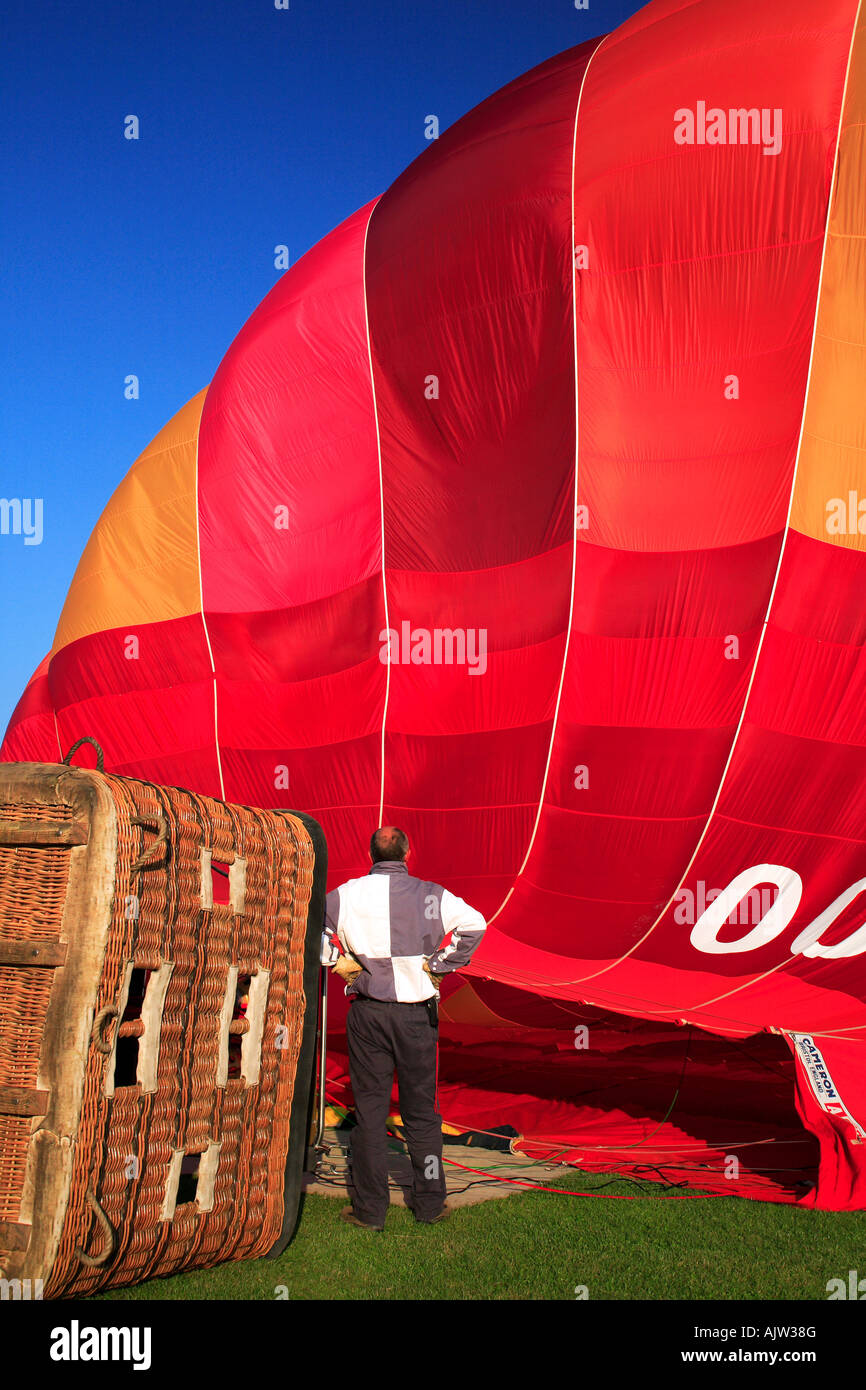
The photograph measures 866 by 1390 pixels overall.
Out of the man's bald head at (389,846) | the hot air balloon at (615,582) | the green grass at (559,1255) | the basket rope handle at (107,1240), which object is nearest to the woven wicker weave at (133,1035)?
the basket rope handle at (107,1240)

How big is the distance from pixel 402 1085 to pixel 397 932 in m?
0.60

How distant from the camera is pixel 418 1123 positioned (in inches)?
183

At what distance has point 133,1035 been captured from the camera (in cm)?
339

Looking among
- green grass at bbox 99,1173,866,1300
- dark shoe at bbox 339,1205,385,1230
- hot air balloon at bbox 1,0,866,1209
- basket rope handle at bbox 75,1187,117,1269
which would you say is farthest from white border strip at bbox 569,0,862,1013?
basket rope handle at bbox 75,1187,117,1269

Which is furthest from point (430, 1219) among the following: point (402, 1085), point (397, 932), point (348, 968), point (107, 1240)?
point (107, 1240)

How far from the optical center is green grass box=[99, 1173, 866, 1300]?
3785 millimetres

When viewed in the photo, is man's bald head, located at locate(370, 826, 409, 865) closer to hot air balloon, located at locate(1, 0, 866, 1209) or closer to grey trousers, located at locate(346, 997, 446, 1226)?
grey trousers, located at locate(346, 997, 446, 1226)

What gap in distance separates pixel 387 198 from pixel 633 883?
4596 millimetres

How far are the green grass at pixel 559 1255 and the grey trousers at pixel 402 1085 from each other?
0.69 feet

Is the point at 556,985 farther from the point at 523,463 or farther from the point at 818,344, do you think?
the point at 818,344

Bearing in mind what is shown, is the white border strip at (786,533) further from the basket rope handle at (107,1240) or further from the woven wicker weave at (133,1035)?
the basket rope handle at (107,1240)

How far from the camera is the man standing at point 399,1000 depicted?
15.2 ft

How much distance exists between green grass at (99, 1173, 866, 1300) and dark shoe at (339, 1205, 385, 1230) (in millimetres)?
39

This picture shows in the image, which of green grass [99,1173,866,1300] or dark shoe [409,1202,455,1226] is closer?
green grass [99,1173,866,1300]
